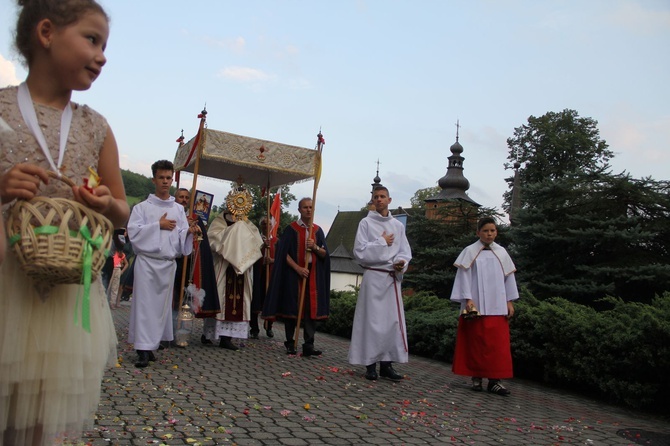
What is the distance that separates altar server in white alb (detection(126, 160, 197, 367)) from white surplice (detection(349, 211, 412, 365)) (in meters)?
2.40

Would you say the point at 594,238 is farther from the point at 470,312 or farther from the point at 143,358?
the point at 143,358

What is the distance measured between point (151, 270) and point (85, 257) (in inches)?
255

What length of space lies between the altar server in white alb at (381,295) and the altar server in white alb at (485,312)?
0.75m

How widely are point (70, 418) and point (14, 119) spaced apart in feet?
3.36

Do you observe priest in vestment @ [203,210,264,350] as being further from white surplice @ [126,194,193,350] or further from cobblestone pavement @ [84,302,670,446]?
white surplice @ [126,194,193,350]

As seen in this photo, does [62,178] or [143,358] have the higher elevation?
[62,178]

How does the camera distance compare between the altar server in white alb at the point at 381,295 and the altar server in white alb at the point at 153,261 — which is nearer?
the altar server in white alb at the point at 153,261

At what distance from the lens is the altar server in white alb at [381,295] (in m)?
8.91

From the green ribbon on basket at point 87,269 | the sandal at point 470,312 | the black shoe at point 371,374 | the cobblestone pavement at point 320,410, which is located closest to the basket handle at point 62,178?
the green ribbon on basket at point 87,269

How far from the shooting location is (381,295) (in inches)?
358

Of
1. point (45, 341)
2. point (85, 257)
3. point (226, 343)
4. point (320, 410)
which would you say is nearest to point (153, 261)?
point (226, 343)

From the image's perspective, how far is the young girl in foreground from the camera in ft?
7.22

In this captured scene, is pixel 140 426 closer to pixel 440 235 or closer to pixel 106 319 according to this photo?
pixel 106 319

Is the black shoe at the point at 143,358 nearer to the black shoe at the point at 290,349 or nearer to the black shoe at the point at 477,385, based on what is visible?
the black shoe at the point at 290,349
